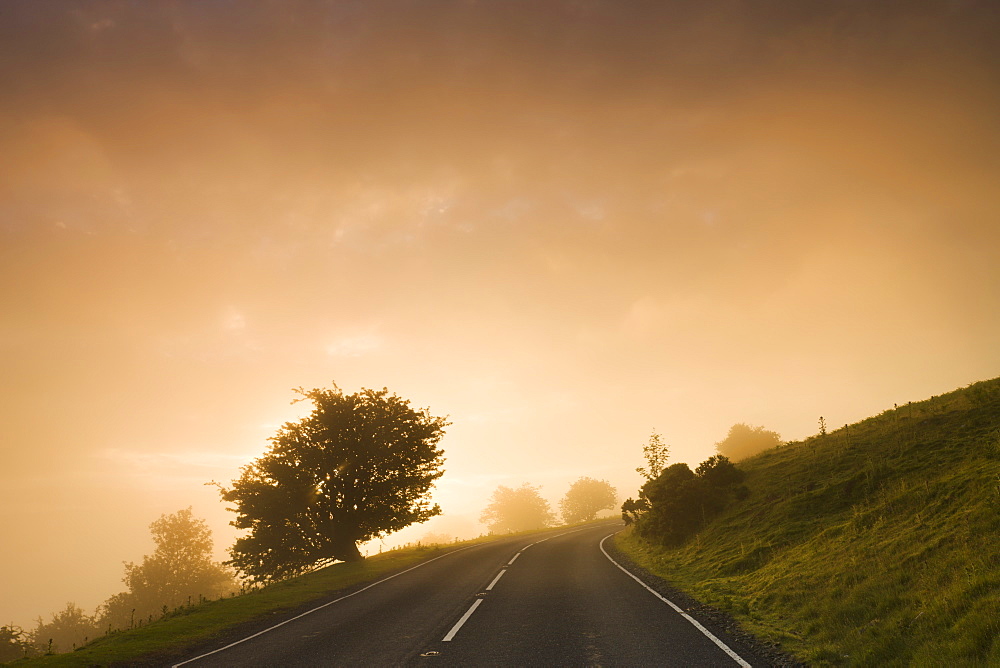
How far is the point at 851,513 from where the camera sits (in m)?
15.0

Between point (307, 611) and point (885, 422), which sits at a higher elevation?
point (885, 422)

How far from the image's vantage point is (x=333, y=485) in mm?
30578

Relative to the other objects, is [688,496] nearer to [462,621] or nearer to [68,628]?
[462,621]

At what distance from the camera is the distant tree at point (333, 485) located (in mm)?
29203

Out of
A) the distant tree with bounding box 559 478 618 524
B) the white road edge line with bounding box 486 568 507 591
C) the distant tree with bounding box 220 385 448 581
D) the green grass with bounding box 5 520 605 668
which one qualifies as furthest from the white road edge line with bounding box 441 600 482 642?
the distant tree with bounding box 559 478 618 524

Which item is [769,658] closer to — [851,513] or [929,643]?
[929,643]

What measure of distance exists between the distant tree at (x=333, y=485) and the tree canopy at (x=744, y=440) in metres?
73.5

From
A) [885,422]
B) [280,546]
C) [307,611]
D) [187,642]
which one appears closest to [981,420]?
[885,422]

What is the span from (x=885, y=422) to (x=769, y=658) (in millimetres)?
17887

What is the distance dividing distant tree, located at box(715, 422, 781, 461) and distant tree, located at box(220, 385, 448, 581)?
241ft

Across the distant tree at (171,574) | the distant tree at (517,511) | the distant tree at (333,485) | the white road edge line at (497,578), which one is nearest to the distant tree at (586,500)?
the distant tree at (517,511)

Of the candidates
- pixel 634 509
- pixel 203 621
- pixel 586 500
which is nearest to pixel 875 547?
pixel 203 621

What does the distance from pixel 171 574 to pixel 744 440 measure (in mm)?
99926

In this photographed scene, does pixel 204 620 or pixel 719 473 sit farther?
pixel 719 473
